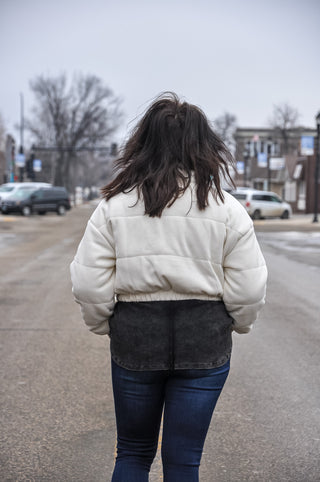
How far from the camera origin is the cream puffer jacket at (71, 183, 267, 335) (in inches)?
91.6

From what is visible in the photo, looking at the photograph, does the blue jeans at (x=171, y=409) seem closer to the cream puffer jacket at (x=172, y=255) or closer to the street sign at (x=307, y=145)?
the cream puffer jacket at (x=172, y=255)

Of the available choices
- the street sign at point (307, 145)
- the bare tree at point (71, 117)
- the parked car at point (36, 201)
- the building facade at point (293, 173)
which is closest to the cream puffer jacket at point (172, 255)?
the building facade at point (293, 173)

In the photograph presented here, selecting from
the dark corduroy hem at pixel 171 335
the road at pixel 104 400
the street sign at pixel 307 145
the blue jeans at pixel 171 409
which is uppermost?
the street sign at pixel 307 145

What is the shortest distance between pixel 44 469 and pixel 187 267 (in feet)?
6.18

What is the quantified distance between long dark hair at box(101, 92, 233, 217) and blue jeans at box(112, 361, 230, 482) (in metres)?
0.60

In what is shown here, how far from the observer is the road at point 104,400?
3.68 meters

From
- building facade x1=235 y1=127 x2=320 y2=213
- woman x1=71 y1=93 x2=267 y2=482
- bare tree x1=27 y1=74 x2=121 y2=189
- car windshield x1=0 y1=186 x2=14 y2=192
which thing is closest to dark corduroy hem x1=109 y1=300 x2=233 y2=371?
woman x1=71 y1=93 x2=267 y2=482

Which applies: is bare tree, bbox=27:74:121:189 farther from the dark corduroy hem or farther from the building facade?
the dark corduroy hem

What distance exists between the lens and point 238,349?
657 cm

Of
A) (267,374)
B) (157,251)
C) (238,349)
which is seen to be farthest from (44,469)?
(238,349)

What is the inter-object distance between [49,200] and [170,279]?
130 ft

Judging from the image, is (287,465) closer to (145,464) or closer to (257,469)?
(257,469)

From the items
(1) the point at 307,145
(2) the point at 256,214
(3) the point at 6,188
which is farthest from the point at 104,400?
(3) the point at 6,188

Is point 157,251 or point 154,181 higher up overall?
point 154,181
